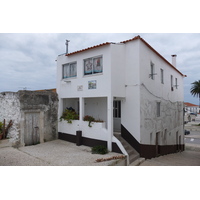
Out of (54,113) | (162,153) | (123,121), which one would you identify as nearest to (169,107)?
(162,153)

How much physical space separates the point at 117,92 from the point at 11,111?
6782 mm

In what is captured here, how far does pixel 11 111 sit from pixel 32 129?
1.73m

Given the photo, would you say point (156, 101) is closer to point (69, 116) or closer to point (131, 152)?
point (131, 152)

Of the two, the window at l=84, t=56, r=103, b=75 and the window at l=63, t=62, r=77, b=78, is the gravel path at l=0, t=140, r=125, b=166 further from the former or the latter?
the window at l=63, t=62, r=77, b=78

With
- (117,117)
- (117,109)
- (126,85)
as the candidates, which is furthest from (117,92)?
(117,117)

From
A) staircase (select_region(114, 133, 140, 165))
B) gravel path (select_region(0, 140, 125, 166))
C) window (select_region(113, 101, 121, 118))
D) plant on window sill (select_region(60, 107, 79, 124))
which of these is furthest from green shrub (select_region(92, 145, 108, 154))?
window (select_region(113, 101, 121, 118))

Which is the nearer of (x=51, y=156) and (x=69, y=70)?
(x=51, y=156)

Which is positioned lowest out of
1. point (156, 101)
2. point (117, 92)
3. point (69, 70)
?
point (156, 101)

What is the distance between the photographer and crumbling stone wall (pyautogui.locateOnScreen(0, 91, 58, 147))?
33.8 feet

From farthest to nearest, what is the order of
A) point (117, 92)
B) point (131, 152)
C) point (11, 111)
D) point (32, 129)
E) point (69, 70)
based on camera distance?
1. point (69, 70)
2. point (32, 129)
3. point (11, 111)
4. point (117, 92)
5. point (131, 152)

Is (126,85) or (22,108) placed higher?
(126,85)

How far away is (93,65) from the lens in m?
10.6

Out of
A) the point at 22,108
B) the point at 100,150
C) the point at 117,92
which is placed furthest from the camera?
the point at 22,108

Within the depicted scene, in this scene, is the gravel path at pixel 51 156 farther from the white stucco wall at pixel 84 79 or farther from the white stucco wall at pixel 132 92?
the white stucco wall at pixel 84 79
